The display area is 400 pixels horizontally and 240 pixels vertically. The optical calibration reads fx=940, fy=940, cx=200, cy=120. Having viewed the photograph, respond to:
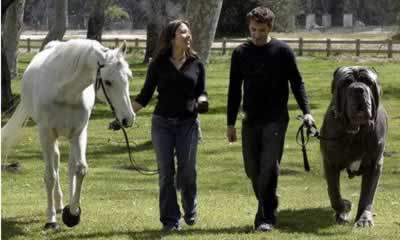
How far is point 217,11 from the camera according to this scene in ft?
59.2

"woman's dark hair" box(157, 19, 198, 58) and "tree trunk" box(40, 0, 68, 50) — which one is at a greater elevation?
"woman's dark hair" box(157, 19, 198, 58)

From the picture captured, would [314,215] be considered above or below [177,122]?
below

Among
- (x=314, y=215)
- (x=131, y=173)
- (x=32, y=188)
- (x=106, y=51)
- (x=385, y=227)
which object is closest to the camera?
(x=106, y=51)

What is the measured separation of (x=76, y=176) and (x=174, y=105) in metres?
1.22

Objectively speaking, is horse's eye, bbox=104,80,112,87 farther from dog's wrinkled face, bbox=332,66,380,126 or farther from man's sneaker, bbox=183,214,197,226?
dog's wrinkled face, bbox=332,66,380,126

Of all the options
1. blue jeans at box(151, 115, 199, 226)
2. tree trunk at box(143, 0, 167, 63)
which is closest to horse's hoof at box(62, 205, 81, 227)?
blue jeans at box(151, 115, 199, 226)

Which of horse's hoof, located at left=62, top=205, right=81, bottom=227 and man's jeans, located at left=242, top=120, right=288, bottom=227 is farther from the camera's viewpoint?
horse's hoof, located at left=62, top=205, right=81, bottom=227

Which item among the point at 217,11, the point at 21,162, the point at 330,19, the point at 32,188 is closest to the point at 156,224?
the point at 32,188

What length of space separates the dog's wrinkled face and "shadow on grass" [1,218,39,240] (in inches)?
122

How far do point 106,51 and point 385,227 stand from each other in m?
3.03

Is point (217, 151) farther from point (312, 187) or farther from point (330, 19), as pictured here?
point (330, 19)

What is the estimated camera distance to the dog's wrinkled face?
8148 millimetres

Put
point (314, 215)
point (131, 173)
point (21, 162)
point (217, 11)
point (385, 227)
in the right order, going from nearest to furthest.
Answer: point (385, 227)
point (314, 215)
point (131, 173)
point (21, 162)
point (217, 11)

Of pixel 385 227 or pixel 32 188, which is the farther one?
pixel 32 188
